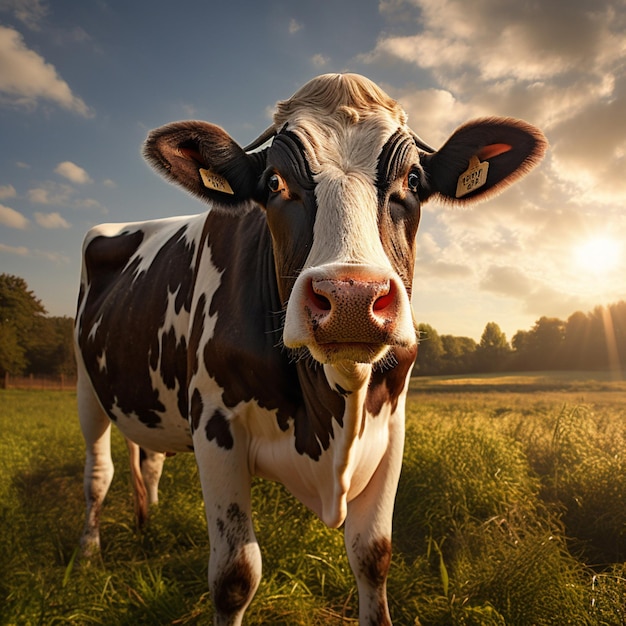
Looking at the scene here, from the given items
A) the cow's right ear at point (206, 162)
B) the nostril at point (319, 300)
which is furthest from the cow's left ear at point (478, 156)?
the nostril at point (319, 300)

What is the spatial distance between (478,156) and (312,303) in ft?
5.89

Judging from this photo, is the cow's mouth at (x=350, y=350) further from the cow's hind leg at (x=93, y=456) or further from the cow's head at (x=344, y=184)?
the cow's hind leg at (x=93, y=456)

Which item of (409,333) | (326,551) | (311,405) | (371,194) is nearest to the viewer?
(409,333)

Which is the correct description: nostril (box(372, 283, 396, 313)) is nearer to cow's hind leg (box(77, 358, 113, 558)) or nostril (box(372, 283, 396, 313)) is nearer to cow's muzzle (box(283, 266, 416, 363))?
cow's muzzle (box(283, 266, 416, 363))

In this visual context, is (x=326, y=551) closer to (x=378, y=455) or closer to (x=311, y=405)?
(x=378, y=455)

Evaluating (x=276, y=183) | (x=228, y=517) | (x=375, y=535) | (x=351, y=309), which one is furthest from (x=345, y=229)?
(x=375, y=535)

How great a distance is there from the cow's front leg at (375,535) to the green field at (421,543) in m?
0.67

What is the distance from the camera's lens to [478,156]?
3.15m

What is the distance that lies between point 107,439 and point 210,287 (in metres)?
3.07

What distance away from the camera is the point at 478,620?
3.46 m

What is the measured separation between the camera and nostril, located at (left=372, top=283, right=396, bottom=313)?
193cm

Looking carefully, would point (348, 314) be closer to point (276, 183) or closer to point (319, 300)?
point (319, 300)

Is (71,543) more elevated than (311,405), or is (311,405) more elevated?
(311,405)

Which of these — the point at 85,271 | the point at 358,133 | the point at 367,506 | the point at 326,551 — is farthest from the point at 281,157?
the point at 85,271
